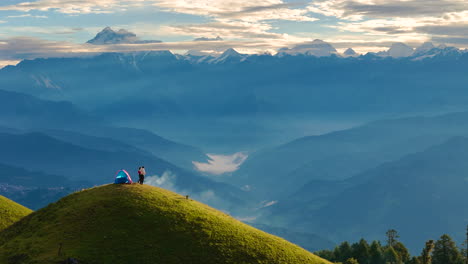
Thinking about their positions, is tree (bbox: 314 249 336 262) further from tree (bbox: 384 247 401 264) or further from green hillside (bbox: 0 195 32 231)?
green hillside (bbox: 0 195 32 231)

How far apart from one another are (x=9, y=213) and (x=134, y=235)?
48.1 m

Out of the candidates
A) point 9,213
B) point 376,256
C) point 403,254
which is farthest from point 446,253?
point 9,213

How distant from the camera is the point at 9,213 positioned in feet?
290

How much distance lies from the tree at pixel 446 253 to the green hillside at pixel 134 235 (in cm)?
7551

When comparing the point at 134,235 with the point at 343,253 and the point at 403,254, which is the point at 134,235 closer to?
the point at 343,253

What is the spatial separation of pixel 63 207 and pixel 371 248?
8851 cm

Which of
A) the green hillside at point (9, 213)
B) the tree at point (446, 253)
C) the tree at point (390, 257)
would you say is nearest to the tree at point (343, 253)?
the tree at point (390, 257)

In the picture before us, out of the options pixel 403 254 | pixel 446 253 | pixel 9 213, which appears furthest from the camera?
pixel 403 254

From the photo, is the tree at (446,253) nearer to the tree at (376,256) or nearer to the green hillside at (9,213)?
the tree at (376,256)

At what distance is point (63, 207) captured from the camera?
60.5 meters

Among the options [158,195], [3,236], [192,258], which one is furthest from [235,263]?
[3,236]

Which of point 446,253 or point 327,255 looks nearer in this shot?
point 446,253

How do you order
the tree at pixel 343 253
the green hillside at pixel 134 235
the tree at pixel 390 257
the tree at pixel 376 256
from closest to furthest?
the green hillside at pixel 134 235 → the tree at pixel 390 257 → the tree at pixel 376 256 → the tree at pixel 343 253

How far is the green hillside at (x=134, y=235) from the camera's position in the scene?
49.4 meters
